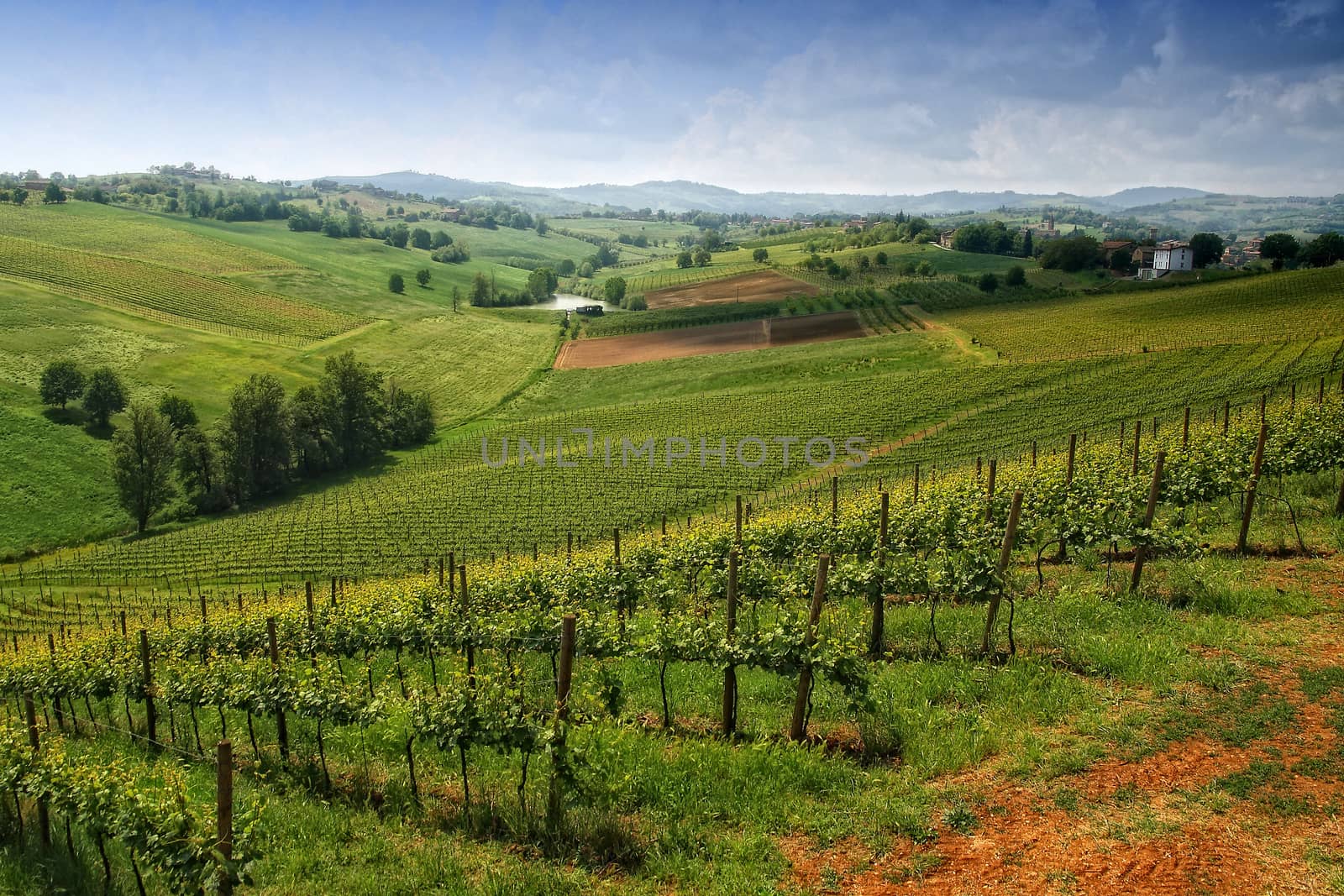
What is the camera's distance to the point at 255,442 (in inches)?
2692

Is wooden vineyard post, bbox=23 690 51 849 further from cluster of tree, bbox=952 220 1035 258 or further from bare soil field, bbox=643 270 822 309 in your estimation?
cluster of tree, bbox=952 220 1035 258

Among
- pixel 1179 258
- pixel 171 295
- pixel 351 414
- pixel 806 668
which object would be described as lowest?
pixel 351 414

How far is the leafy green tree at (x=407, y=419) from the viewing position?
78.7 m

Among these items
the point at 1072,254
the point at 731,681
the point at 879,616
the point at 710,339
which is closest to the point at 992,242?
the point at 1072,254

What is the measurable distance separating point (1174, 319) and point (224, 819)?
86209mm

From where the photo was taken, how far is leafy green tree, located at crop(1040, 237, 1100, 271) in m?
106

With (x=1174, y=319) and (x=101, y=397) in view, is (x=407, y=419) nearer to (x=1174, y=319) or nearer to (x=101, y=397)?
(x=101, y=397)

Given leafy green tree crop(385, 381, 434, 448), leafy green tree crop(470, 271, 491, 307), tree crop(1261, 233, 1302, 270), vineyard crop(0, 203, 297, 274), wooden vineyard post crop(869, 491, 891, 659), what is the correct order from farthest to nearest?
leafy green tree crop(470, 271, 491, 307), vineyard crop(0, 203, 297, 274), tree crop(1261, 233, 1302, 270), leafy green tree crop(385, 381, 434, 448), wooden vineyard post crop(869, 491, 891, 659)

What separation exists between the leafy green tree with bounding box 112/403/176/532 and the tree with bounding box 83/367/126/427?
43.3ft

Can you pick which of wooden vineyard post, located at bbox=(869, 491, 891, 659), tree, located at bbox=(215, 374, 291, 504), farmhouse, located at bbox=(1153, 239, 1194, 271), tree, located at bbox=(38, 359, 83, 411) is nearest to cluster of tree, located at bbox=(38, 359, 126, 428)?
tree, located at bbox=(38, 359, 83, 411)

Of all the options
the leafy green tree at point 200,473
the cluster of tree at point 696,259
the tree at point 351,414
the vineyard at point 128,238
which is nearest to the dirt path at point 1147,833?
the leafy green tree at point 200,473

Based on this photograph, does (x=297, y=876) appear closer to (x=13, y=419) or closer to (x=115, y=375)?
(x=13, y=419)

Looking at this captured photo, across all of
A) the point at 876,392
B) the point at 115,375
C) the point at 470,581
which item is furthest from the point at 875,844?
the point at 115,375

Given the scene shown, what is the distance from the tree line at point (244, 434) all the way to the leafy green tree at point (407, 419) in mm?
90
